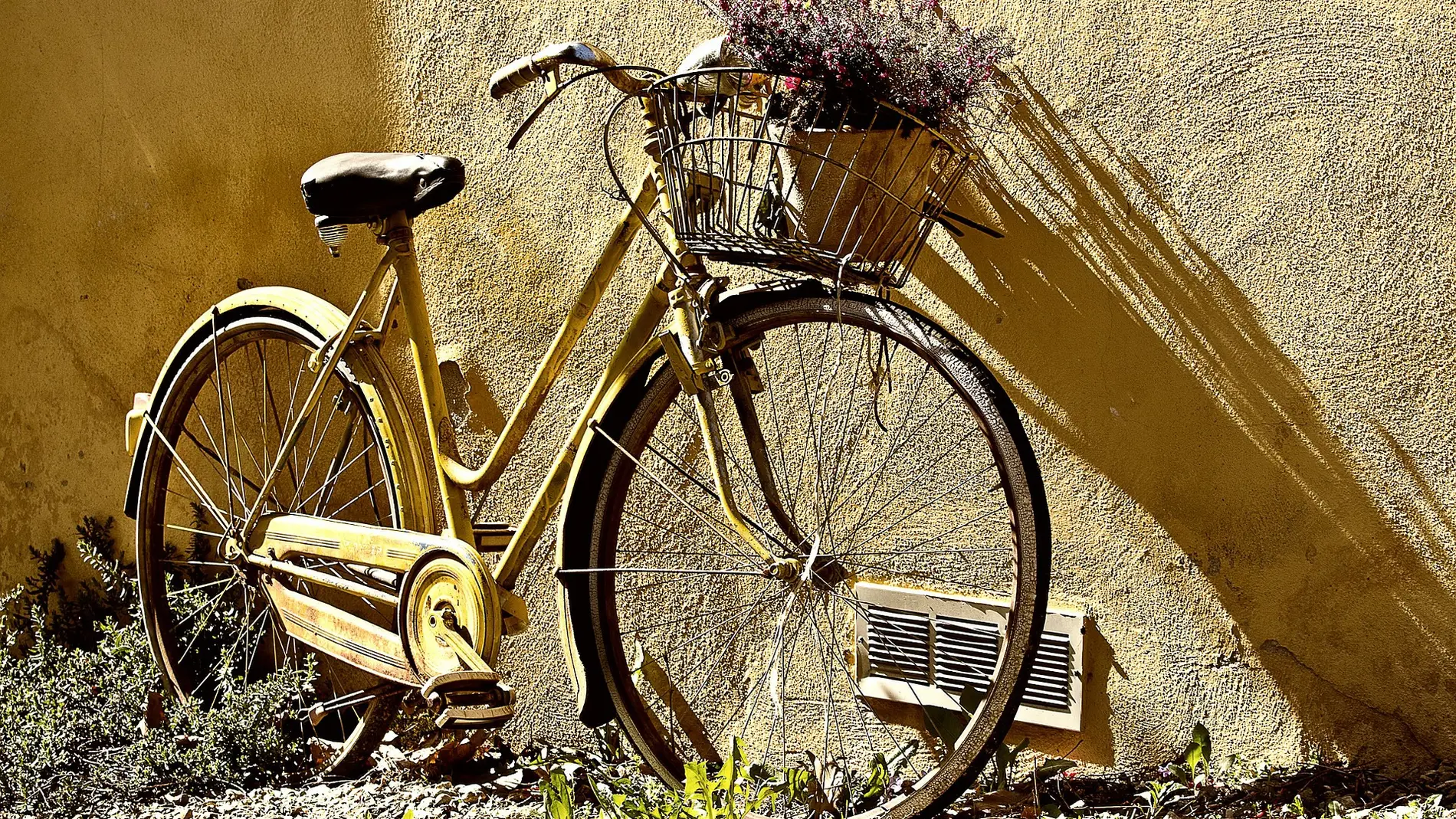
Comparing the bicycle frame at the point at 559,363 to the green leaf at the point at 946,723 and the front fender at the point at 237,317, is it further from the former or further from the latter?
the green leaf at the point at 946,723

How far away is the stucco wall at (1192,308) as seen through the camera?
2.57 meters

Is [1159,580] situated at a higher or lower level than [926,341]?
lower

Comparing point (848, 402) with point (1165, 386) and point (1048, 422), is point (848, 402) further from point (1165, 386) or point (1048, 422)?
point (1165, 386)

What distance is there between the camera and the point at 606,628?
9.04ft

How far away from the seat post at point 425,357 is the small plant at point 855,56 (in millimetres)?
889

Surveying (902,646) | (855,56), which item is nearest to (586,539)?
Result: (902,646)

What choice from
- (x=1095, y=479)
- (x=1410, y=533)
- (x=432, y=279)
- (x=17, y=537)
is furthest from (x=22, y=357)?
→ (x=1410, y=533)

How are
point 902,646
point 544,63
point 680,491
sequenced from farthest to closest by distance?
1. point 680,491
2. point 902,646
3. point 544,63

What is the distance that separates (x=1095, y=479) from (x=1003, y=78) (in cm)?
88

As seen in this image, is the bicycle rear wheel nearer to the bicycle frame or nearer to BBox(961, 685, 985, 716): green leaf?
the bicycle frame

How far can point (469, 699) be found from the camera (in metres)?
2.68

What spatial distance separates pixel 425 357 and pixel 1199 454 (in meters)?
1.69

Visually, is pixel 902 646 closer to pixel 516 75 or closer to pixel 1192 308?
pixel 1192 308

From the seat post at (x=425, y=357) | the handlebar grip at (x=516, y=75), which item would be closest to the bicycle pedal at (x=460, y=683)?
the seat post at (x=425, y=357)
